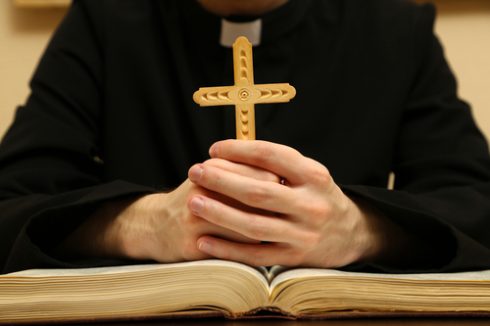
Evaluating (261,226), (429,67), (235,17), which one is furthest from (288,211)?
(429,67)

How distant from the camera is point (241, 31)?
1.11 metres

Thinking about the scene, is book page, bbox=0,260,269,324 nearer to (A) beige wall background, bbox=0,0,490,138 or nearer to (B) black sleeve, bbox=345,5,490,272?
(B) black sleeve, bbox=345,5,490,272

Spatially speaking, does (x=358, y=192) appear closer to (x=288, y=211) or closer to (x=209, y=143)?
(x=288, y=211)

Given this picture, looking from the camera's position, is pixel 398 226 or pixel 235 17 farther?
pixel 235 17

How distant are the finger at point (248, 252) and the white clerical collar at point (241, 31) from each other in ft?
1.82

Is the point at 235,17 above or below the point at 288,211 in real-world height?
above

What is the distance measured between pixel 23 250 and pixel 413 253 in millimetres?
486

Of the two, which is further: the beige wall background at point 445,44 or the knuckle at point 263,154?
the beige wall background at point 445,44

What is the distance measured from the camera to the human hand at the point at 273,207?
62 cm

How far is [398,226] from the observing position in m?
0.75

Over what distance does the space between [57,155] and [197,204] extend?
1.60 feet

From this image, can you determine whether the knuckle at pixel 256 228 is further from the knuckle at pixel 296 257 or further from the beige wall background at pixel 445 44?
the beige wall background at pixel 445 44

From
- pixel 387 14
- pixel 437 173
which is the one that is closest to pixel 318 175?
pixel 437 173

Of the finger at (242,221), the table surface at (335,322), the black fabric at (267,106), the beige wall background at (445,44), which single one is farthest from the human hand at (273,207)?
the beige wall background at (445,44)
